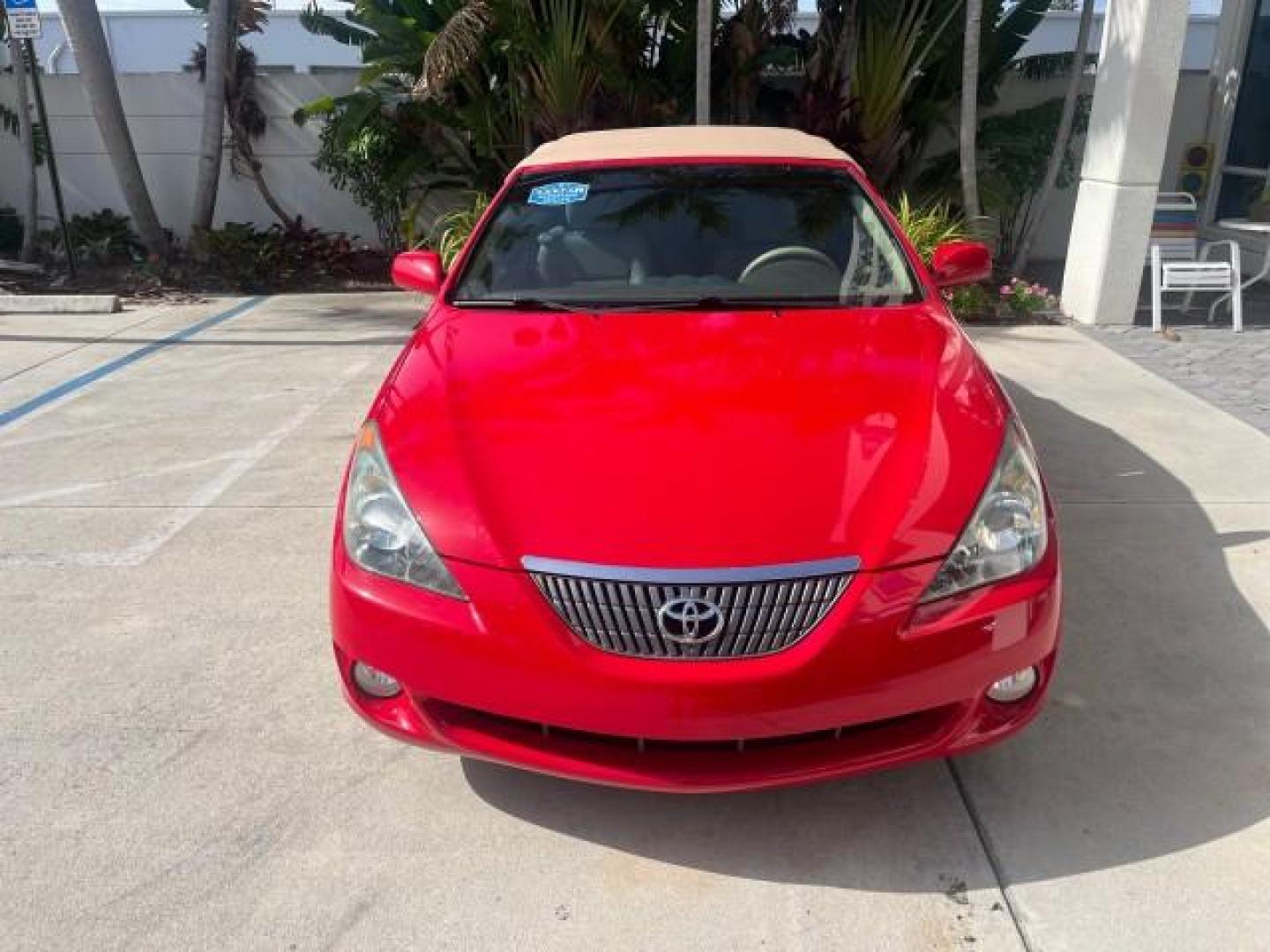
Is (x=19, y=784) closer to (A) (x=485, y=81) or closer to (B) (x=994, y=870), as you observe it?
(B) (x=994, y=870)

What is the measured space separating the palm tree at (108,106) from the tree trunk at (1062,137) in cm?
870

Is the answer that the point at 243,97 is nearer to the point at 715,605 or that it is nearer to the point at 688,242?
the point at 688,242

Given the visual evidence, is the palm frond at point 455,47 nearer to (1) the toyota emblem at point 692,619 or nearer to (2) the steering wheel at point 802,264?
(2) the steering wheel at point 802,264

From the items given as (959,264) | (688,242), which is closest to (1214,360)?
(959,264)

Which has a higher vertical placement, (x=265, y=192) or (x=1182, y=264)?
(x=265, y=192)

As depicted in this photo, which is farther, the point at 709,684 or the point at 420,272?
the point at 420,272

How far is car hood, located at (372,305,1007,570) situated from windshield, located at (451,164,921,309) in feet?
0.84

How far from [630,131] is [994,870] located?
3.48 m

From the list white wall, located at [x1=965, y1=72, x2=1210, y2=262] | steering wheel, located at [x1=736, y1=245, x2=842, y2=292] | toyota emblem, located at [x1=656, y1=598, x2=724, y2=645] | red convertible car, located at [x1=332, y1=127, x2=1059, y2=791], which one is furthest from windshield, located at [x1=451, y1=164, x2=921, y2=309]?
white wall, located at [x1=965, y1=72, x2=1210, y2=262]

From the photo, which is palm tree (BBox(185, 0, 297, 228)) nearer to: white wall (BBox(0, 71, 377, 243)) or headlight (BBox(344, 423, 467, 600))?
white wall (BBox(0, 71, 377, 243))

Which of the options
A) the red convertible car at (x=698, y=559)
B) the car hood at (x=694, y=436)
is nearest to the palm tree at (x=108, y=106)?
the car hood at (x=694, y=436)

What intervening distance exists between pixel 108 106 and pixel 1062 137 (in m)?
9.06

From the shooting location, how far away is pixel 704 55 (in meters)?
8.49

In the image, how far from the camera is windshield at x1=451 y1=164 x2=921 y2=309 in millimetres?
3461
